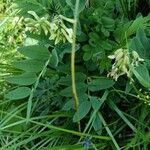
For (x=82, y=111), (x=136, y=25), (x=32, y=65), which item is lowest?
(x=82, y=111)

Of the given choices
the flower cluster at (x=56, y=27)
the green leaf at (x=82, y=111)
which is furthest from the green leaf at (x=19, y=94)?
the flower cluster at (x=56, y=27)

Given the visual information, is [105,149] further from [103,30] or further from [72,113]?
[103,30]

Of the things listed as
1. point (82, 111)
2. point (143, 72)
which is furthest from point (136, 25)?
point (82, 111)

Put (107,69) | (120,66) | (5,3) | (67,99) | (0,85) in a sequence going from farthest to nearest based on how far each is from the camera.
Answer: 1. (5,3)
2. (0,85)
3. (67,99)
4. (107,69)
5. (120,66)

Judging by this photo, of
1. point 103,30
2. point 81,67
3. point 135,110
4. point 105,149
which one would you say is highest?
point 103,30

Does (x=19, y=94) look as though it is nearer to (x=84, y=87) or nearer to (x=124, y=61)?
(x=84, y=87)

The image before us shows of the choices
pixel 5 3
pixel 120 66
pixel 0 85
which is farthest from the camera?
pixel 5 3

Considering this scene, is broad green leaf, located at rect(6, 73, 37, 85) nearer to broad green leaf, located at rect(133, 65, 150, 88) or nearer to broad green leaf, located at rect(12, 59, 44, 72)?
broad green leaf, located at rect(12, 59, 44, 72)

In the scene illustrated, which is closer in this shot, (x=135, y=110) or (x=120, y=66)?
(x=120, y=66)

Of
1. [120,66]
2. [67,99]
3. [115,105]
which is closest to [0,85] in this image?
[67,99]
